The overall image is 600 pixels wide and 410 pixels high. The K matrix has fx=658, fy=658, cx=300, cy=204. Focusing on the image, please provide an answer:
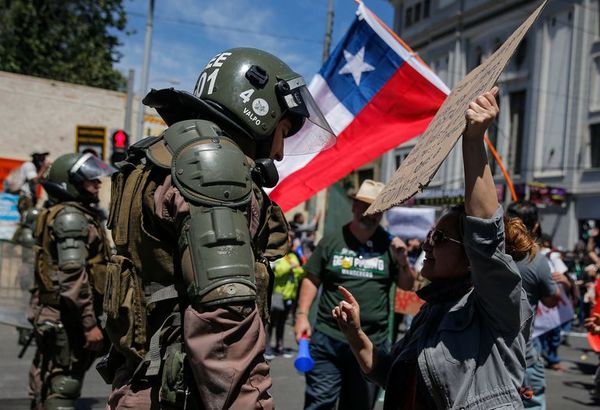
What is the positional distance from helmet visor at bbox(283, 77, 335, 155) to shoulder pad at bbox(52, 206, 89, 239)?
6.52ft

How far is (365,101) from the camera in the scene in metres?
5.73

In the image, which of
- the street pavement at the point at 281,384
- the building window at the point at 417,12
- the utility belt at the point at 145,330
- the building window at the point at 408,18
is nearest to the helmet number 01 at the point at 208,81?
the utility belt at the point at 145,330

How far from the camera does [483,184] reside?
6.66 feet

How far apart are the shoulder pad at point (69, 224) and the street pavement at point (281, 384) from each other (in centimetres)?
198

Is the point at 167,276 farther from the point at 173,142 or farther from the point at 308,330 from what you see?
the point at 308,330

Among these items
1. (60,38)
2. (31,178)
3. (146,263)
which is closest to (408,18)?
(60,38)

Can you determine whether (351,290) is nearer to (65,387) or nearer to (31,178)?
(65,387)

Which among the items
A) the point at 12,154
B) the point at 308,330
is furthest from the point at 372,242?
the point at 12,154

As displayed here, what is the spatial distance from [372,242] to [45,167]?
8.27 meters

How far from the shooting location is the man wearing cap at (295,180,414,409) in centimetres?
456

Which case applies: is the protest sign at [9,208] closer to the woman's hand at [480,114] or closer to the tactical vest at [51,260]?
the tactical vest at [51,260]

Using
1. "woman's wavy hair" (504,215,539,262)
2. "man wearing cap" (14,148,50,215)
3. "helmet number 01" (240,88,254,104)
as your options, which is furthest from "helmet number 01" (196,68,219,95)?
"man wearing cap" (14,148,50,215)

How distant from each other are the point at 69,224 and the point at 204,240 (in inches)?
125

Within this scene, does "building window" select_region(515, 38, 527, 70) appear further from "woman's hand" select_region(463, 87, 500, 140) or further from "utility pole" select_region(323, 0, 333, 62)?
"woman's hand" select_region(463, 87, 500, 140)
